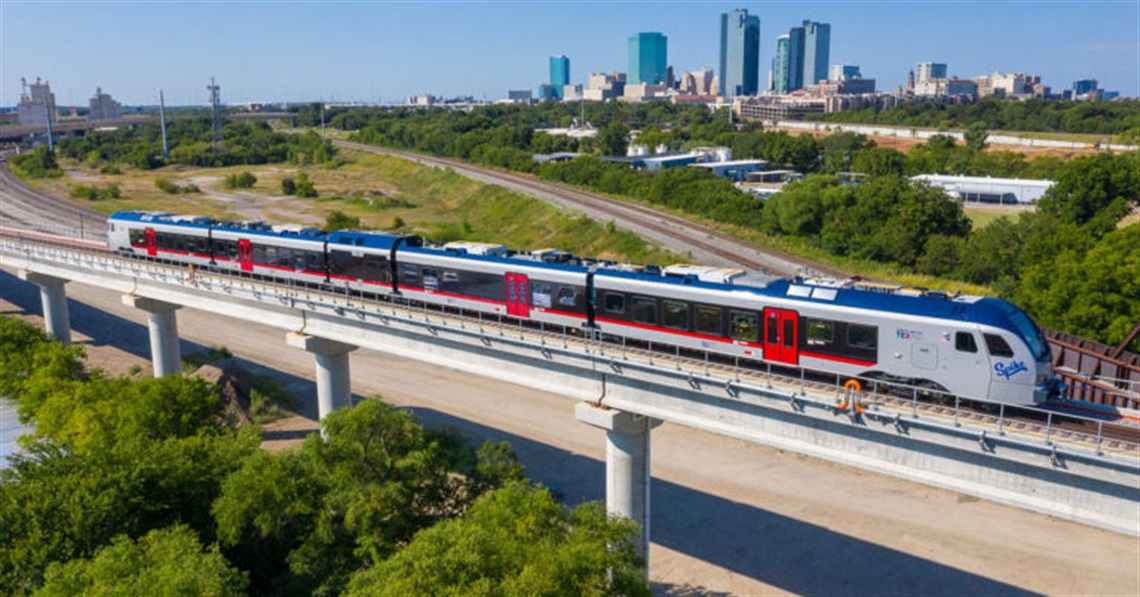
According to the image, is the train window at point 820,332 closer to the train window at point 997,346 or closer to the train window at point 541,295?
the train window at point 997,346

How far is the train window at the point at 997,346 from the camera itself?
2406cm

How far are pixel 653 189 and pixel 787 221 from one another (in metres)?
25.9

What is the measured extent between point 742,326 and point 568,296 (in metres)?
8.30

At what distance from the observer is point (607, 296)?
110ft

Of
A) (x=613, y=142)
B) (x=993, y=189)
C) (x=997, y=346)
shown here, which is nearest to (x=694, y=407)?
(x=997, y=346)

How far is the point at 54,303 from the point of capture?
66.1 metres

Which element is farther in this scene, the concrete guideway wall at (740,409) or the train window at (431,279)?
the train window at (431,279)

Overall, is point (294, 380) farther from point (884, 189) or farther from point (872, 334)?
point (884, 189)

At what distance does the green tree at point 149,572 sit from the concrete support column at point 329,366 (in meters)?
17.6

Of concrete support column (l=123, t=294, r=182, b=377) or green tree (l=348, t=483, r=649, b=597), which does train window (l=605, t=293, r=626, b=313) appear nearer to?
green tree (l=348, t=483, r=649, b=597)

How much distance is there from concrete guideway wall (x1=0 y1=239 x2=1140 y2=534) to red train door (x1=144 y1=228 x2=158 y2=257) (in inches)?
359

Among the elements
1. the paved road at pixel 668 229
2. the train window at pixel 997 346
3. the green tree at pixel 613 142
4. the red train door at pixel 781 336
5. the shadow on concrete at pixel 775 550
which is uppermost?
the green tree at pixel 613 142

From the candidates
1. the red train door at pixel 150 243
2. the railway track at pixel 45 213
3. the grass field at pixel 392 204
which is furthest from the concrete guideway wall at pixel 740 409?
the railway track at pixel 45 213

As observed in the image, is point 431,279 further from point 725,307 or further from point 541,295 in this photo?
point 725,307
